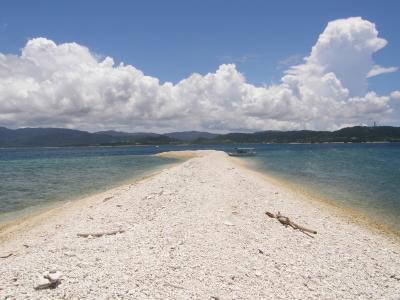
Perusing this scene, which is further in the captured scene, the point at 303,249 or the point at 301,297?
the point at 303,249

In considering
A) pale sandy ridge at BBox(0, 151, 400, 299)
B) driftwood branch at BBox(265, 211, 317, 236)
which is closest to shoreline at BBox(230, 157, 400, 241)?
pale sandy ridge at BBox(0, 151, 400, 299)

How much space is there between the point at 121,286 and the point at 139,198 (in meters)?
13.8

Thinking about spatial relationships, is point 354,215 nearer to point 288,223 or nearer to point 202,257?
point 288,223

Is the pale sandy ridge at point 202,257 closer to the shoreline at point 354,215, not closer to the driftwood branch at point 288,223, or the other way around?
the driftwood branch at point 288,223

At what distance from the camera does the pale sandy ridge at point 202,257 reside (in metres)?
9.77

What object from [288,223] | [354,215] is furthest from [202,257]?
[354,215]

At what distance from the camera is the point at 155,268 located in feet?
35.7

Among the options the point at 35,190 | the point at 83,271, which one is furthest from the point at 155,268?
the point at 35,190

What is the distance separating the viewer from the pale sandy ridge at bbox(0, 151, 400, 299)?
9773 millimetres

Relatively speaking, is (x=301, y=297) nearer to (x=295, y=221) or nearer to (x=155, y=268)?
(x=155, y=268)

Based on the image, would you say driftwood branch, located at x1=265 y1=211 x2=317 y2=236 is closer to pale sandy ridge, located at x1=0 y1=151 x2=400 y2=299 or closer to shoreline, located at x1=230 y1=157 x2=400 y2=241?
pale sandy ridge, located at x1=0 y1=151 x2=400 y2=299

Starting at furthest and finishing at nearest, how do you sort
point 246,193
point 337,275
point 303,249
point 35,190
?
1. point 35,190
2. point 246,193
3. point 303,249
4. point 337,275

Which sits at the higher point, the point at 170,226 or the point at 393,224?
the point at 170,226

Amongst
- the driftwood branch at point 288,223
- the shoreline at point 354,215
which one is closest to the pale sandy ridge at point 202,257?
the driftwood branch at point 288,223
